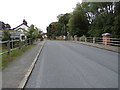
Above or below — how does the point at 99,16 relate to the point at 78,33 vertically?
above

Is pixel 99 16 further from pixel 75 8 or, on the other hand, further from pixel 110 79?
pixel 110 79

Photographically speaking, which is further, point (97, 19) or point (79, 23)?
point (79, 23)

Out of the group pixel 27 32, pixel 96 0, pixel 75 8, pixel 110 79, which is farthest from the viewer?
pixel 75 8

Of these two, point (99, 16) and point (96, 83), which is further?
point (99, 16)

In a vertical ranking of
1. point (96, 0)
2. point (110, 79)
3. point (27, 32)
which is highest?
point (96, 0)

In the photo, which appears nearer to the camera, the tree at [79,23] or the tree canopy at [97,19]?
the tree canopy at [97,19]

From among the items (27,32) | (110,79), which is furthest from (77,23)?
(110,79)

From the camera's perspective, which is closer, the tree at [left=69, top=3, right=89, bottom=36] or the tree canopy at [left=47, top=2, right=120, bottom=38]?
the tree canopy at [left=47, top=2, right=120, bottom=38]

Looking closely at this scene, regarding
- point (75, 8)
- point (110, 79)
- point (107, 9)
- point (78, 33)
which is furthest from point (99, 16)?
point (110, 79)

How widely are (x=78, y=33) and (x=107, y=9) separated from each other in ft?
42.1

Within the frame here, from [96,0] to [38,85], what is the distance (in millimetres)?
34792

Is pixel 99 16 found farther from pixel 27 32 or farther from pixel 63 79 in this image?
pixel 63 79

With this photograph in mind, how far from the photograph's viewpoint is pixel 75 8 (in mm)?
53156

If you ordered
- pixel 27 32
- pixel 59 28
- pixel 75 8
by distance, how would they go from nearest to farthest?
1. pixel 27 32
2. pixel 75 8
3. pixel 59 28
